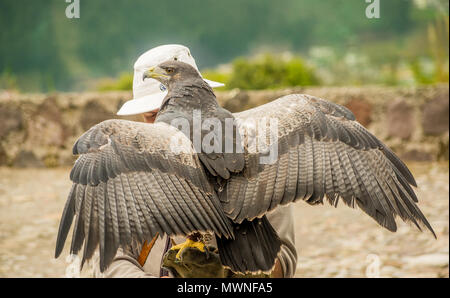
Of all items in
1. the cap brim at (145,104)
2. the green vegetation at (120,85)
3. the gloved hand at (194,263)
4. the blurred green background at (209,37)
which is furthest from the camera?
the blurred green background at (209,37)

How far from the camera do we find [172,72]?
2490mm

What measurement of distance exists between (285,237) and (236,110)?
3155mm

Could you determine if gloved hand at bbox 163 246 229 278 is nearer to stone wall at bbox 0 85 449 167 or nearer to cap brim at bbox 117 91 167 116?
cap brim at bbox 117 91 167 116

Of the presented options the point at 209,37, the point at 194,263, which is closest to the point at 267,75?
the point at 209,37

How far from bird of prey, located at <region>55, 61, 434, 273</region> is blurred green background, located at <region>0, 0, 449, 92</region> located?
594 cm

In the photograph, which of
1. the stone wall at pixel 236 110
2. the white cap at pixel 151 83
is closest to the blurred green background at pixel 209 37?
the stone wall at pixel 236 110

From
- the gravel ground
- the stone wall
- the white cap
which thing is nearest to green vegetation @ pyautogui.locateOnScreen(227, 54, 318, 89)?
the stone wall

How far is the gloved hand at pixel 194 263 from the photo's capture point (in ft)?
7.31

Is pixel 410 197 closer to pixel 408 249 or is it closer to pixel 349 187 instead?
pixel 349 187

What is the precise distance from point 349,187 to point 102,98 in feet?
13.5

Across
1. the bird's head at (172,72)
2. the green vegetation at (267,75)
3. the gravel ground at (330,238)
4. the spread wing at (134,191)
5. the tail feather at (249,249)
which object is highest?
the green vegetation at (267,75)

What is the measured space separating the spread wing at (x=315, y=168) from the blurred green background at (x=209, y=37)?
5862 mm

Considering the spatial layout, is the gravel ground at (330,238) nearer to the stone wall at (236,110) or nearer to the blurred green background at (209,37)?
the stone wall at (236,110)

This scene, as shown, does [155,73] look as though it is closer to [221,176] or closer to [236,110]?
[221,176]
